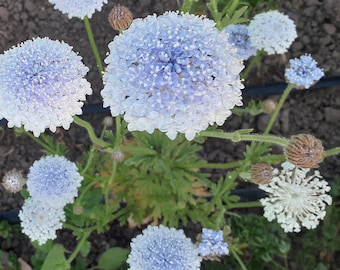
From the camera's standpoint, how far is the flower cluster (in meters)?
1.62

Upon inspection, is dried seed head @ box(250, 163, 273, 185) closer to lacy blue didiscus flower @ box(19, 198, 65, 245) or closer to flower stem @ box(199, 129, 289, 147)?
flower stem @ box(199, 129, 289, 147)

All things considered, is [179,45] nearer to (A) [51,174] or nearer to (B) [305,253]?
(A) [51,174]

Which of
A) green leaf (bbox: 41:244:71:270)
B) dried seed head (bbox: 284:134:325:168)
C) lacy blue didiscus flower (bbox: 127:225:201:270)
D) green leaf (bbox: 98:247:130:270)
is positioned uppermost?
dried seed head (bbox: 284:134:325:168)

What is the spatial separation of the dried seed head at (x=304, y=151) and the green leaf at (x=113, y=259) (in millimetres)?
881

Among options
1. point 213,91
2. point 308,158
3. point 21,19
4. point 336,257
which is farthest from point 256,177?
point 21,19

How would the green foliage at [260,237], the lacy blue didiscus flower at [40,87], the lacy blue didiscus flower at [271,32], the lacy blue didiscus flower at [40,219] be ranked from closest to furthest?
the lacy blue didiscus flower at [40,87]
the lacy blue didiscus flower at [40,219]
the lacy blue didiscus flower at [271,32]
the green foliage at [260,237]

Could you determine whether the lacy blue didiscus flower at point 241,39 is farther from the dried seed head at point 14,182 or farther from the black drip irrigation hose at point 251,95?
the dried seed head at point 14,182

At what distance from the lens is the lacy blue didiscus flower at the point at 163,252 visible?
152cm

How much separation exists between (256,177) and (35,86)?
63cm

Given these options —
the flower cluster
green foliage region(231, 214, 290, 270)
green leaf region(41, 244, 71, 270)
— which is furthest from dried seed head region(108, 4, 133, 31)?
green foliage region(231, 214, 290, 270)

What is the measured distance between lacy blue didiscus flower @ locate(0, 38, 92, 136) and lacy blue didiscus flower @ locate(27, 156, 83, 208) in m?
0.38

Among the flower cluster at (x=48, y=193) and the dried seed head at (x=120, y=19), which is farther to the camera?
the flower cluster at (x=48, y=193)

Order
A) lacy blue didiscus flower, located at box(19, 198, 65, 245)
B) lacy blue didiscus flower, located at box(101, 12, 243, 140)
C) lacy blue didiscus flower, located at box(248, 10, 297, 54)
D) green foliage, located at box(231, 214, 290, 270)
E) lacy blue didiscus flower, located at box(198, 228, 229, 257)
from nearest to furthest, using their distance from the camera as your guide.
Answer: lacy blue didiscus flower, located at box(101, 12, 243, 140) < lacy blue didiscus flower, located at box(198, 228, 229, 257) < lacy blue didiscus flower, located at box(19, 198, 65, 245) < lacy blue didiscus flower, located at box(248, 10, 297, 54) < green foliage, located at box(231, 214, 290, 270)

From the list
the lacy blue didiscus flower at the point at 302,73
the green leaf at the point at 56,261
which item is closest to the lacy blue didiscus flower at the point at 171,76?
the lacy blue didiscus flower at the point at 302,73
